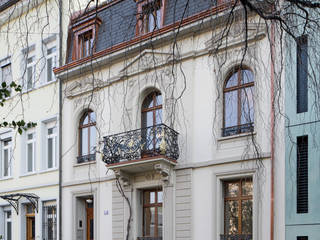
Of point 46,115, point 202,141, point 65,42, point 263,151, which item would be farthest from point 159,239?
point 65,42

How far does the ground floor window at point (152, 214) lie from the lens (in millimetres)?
14570

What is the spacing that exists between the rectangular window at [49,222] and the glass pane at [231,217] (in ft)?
23.7

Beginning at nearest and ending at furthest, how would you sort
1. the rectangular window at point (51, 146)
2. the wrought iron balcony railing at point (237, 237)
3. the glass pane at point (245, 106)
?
the glass pane at point (245, 106) → the wrought iron balcony railing at point (237, 237) → the rectangular window at point (51, 146)

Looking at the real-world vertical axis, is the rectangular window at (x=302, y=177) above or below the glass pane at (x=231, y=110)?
below

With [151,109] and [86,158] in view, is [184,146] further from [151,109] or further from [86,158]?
[86,158]

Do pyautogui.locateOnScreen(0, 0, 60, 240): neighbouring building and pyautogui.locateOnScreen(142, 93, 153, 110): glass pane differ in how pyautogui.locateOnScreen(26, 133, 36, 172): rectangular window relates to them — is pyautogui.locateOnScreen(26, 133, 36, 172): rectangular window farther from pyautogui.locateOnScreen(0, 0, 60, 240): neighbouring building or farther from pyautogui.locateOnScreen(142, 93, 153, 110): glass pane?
pyautogui.locateOnScreen(142, 93, 153, 110): glass pane

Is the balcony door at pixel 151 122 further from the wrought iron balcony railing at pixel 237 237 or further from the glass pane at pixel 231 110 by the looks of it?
the wrought iron balcony railing at pixel 237 237

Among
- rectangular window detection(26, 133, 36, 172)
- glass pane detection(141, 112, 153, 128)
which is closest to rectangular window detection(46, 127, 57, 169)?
rectangular window detection(26, 133, 36, 172)

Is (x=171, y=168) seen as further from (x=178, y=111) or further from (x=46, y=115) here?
(x=46, y=115)

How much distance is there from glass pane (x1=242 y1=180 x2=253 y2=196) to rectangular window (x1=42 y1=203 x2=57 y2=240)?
778cm

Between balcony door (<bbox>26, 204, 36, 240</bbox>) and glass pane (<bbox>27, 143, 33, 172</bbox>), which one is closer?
balcony door (<bbox>26, 204, 36, 240</bbox>)

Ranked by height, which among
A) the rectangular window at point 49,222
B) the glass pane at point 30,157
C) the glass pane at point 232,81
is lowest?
the rectangular window at point 49,222

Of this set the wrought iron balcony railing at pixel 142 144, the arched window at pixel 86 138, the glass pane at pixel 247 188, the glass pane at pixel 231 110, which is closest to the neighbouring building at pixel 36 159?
the arched window at pixel 86 138

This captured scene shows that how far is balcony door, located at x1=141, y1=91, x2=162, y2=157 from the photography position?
1391 centimetres
